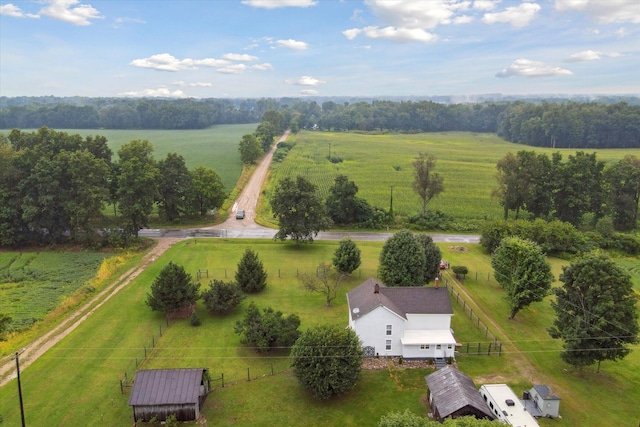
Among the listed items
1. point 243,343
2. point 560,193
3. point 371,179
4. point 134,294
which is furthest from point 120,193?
point 560,193

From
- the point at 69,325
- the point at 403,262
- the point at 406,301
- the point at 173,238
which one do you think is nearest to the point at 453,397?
the point at 406,301

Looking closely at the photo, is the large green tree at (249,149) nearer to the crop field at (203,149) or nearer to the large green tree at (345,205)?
the crop field at (203,149)

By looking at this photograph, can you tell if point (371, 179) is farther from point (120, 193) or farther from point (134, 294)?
point (134, 294)

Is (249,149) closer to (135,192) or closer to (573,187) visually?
(135,192)

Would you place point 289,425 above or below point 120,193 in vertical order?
below

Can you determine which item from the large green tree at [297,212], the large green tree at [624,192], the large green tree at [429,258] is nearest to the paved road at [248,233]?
the large green tree at [297,212]

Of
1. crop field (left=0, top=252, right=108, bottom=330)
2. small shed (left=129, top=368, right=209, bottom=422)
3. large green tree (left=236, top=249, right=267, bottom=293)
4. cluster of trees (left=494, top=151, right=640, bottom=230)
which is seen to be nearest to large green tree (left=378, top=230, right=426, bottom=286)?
large green tree (left=236, top=249, right=267, bottom=293)

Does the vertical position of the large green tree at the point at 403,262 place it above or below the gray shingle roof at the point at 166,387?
above

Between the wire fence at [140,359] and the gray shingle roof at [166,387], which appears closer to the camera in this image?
the gray shingle roof at [166,387]
